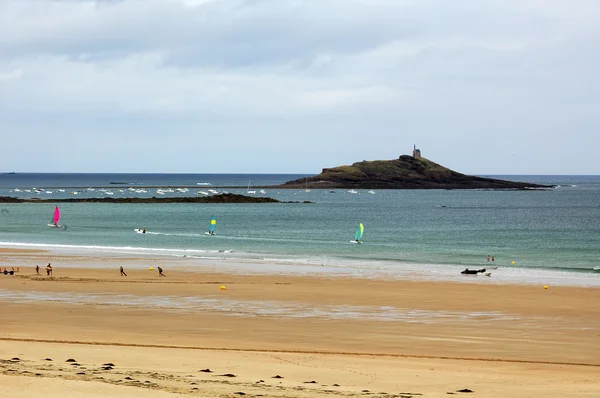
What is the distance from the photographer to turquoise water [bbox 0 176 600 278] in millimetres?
57969

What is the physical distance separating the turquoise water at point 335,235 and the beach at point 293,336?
582 inches

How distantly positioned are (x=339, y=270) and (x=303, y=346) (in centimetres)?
2582

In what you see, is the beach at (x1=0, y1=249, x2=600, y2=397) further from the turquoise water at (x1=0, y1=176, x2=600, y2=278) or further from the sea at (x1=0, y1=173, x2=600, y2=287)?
the turquoise water at (x1=0, y1=176, x2=600, y2=278)

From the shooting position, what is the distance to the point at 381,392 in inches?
592

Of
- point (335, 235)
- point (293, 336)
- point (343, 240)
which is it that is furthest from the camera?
point (335, 235)

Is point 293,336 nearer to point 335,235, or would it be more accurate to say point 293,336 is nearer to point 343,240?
point 343,240

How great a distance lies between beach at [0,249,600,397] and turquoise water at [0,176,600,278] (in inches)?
582

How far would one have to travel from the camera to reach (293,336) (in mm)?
23891

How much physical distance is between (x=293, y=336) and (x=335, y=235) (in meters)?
58.4

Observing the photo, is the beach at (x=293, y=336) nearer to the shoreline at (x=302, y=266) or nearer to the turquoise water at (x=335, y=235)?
the shoreline at (x=302, y=266)

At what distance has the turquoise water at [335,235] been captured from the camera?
5797 centimetres

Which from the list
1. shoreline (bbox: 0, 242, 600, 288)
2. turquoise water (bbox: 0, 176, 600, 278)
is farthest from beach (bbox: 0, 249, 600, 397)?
turquoise water (bbox: 0, 176, 600, 278)

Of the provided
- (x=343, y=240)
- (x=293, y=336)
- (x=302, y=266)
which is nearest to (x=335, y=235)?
(x=343, y=240)

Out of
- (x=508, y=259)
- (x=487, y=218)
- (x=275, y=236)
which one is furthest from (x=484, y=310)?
(x=487, y=218)
